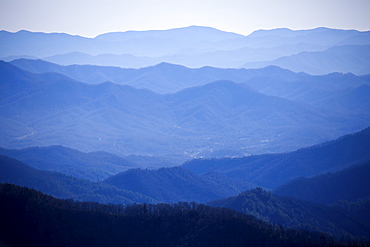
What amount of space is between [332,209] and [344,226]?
4.82m

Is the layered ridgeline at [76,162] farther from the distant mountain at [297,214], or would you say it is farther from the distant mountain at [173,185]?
the distant mountain at [297,214]

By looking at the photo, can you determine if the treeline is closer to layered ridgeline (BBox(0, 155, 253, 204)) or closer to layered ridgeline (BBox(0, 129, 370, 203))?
layered ridgeline (BBox(0, 155, 253, 204))

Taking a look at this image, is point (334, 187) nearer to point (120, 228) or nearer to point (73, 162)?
point (120, 228)

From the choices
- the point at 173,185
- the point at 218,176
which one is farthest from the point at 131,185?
the point at 218,176

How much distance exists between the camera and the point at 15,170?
9644 centimetres

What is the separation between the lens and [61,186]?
9500cm

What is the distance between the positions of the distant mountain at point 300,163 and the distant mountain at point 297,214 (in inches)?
1478

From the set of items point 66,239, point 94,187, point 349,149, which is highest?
point 349,149

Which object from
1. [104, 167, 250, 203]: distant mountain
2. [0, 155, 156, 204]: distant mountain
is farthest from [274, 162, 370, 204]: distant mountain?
[0, 155, 156, 204]: distant mountain

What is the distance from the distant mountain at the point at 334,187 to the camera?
8588cm

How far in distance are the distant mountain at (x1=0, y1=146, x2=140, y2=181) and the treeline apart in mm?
71195

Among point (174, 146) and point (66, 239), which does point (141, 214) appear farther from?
point (174, 146)

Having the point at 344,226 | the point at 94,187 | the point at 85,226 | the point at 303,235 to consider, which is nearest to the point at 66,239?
the point at 85,226

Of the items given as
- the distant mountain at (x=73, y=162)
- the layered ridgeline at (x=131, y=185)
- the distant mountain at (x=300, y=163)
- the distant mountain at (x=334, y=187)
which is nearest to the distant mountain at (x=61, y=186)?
the layered ridgeline at (x=131, y=185)
